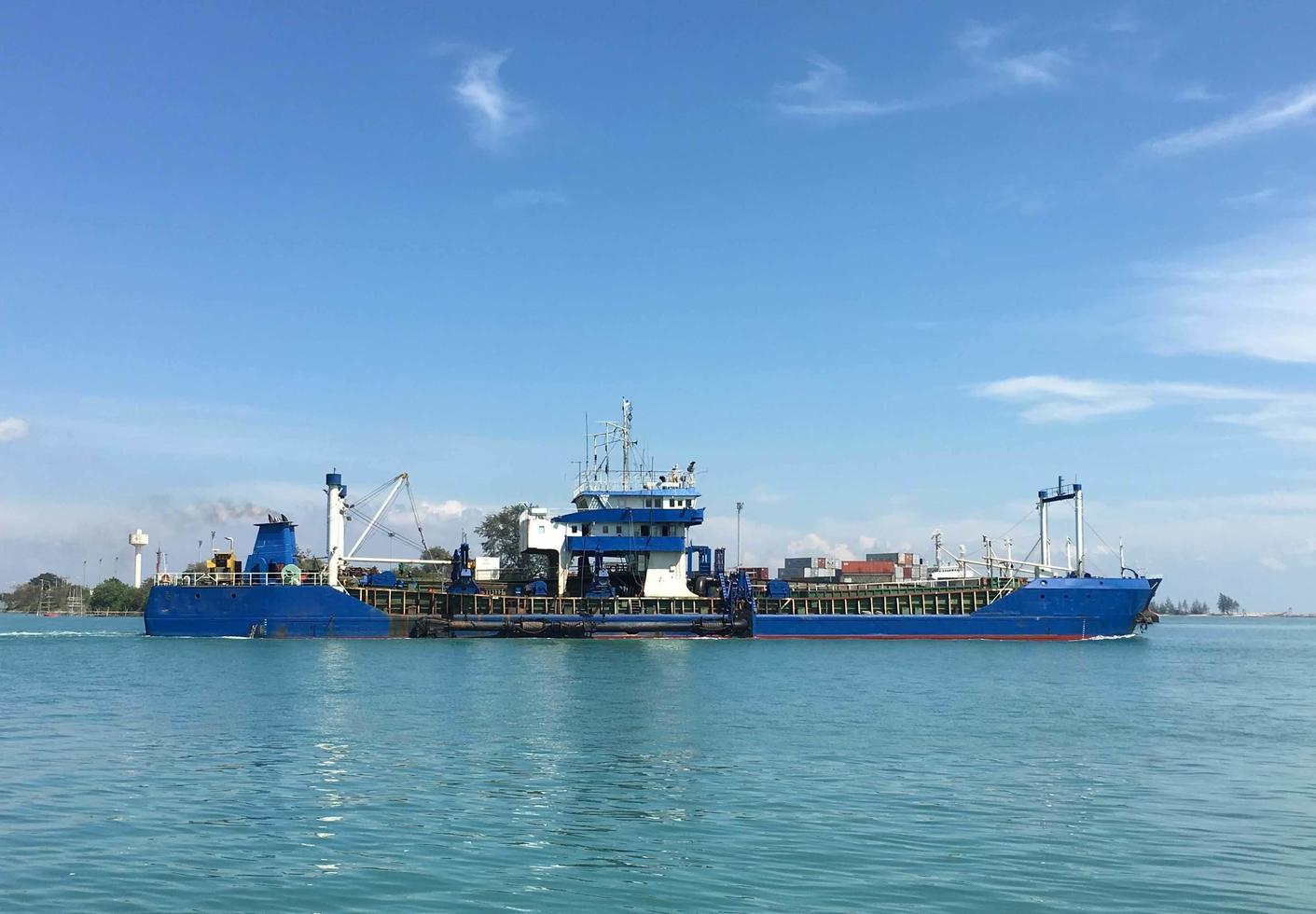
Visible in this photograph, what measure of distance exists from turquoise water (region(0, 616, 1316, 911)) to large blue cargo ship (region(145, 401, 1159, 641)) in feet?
73.1

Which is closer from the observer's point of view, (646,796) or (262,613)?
(646,796)

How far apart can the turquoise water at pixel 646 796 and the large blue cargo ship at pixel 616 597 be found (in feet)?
73.1

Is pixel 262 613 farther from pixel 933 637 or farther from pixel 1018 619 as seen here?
pixel 1018 619

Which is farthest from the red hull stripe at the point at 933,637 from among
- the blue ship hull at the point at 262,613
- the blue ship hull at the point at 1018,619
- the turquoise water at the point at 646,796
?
the turquoise water at the point at 646,796

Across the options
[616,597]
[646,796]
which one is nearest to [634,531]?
[616,597]

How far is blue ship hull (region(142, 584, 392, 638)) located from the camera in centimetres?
6525

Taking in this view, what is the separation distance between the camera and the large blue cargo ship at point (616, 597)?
66.6 m

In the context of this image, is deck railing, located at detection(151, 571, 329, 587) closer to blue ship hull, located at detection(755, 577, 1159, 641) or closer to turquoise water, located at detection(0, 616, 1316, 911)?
turquoise water, located at detection(0, 616, 1316, 911)

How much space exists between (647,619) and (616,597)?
2.92 meters

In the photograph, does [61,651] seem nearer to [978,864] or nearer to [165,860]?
[165,860]

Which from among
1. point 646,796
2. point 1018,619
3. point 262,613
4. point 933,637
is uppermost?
point 262,613

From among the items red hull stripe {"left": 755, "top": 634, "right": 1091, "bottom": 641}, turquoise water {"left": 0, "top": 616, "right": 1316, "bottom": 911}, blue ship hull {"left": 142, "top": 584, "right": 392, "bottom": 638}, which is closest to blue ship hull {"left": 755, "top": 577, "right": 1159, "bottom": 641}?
red hull stripe {"left": 755, "top": 634, "right": 1091, "bottom": 641}

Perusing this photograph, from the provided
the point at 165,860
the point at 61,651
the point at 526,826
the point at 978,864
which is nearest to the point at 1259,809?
the point at 978,864

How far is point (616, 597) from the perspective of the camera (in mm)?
70312
